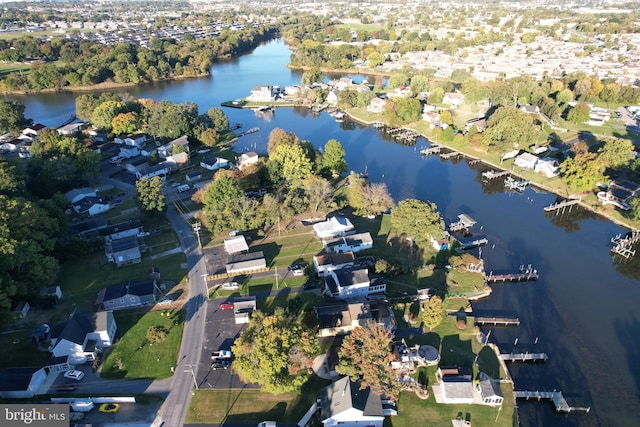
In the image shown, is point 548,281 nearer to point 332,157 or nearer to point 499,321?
point 499,321

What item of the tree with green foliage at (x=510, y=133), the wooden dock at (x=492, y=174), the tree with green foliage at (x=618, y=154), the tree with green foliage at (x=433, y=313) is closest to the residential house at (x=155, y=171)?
the tree with green foliage at (x=433, y=313)

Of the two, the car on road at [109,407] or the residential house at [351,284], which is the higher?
the residential house at [351,284]

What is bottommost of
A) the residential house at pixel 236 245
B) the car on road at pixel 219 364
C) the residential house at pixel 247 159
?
the car on road at pixel 219 364

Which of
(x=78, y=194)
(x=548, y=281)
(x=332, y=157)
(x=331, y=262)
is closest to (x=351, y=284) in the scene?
(x=331, y=262)

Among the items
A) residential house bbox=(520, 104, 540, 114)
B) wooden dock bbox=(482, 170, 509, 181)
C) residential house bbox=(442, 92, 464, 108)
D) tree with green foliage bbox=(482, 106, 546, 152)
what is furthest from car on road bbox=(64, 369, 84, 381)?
residential house bbox=(442, 92, 464, 108)

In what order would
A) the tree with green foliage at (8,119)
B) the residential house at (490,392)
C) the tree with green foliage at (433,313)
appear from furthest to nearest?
1. the tree with green foliage at (8,119)
2. the tree with green foliage at (433,313)
3. the residential house at (490,392)

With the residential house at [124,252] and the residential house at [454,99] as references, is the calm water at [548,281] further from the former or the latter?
the residential house at [124,252]

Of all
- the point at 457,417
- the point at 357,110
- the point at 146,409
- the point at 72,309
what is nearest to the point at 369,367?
the point at 457,417

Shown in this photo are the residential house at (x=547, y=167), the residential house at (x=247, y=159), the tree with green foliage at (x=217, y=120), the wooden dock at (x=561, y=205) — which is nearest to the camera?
the wooden dock at (x=561, y=205)
